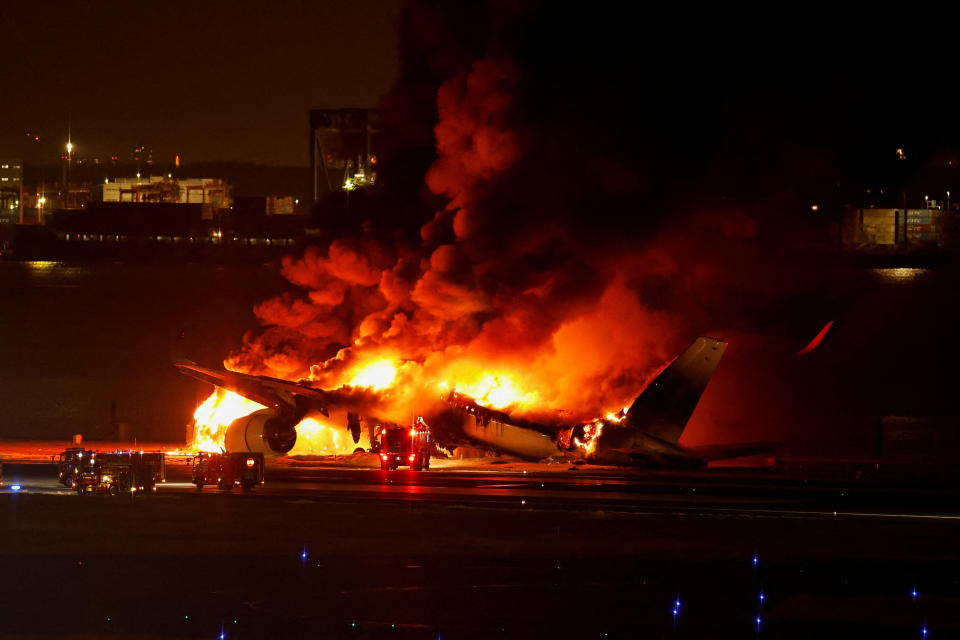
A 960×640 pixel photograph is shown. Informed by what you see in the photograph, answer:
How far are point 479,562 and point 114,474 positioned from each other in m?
17.0

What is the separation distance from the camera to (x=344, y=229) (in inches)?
2339

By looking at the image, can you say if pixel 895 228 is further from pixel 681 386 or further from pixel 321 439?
pixel 321 439

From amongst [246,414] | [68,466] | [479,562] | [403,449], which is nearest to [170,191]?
[246,414]

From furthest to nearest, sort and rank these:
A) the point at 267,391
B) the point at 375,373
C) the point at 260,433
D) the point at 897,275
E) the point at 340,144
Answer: the point at 340,144, the point at 897,275, the point at 375,373, the point at 267,391, the point at 260,433

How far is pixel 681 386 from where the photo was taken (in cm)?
4422

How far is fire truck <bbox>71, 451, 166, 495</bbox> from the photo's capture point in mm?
36906

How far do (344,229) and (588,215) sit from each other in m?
14.8

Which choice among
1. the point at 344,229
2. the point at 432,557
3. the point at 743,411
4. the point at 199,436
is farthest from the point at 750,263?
the point at 432,557

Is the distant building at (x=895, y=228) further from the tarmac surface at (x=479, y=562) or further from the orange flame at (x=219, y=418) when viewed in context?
the orange flame at (x=219, y=418)

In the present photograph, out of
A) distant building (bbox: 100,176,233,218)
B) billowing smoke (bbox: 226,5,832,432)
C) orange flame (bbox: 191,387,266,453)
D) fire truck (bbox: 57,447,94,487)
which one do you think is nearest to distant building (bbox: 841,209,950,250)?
billowing smoke (bbox: 226,5,832,432)

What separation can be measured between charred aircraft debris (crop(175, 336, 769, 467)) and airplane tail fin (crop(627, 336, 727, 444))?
0.11ft

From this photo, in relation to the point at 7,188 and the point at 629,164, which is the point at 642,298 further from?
the point at 7,188

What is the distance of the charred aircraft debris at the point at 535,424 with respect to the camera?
44281 millimetres

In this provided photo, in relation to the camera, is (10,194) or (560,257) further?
(10,194)
